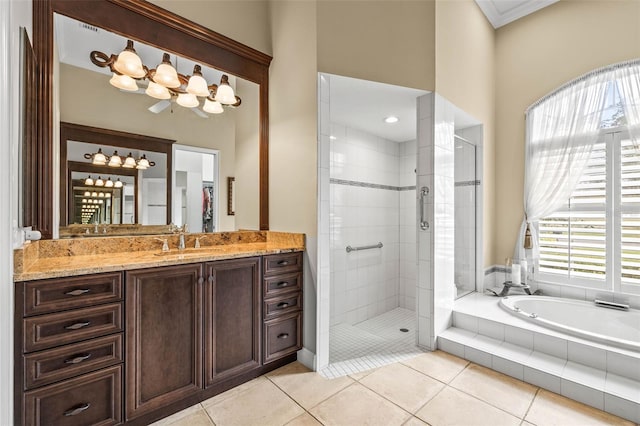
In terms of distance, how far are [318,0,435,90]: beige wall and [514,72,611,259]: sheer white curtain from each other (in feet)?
5.26

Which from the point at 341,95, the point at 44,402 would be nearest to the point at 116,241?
the point at 44,402

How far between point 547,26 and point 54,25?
441cm

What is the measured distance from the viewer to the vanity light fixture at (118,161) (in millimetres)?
1954

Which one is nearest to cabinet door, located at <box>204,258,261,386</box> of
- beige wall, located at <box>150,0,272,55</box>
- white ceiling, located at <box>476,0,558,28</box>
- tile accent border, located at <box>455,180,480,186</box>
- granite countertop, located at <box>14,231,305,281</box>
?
granite countertop, located at <box>14,231,305,281</box>

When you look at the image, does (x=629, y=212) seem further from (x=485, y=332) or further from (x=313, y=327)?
(x=313, y=327)

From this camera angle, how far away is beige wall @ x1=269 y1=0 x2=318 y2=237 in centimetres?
224

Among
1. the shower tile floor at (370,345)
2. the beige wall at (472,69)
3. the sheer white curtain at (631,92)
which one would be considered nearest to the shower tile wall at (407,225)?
the shower tile floor at (370,345)

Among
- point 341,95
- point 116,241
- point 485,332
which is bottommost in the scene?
point 485,332

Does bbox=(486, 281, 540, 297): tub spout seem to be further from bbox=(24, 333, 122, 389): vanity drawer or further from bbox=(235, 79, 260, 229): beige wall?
bbox=(24, 333, 122, 389): vanity drawer

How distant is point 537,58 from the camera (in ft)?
10.6

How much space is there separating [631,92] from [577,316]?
2.09 meters

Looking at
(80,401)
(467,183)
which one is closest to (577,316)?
(467,183)

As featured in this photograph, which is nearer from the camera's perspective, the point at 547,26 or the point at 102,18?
the point at 102,18

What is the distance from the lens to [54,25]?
1.72 metres
